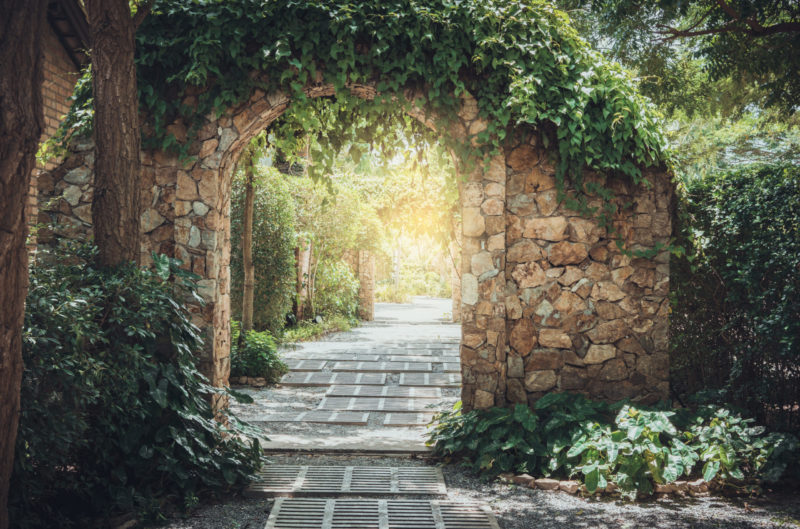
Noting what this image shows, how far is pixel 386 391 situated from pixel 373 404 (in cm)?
57

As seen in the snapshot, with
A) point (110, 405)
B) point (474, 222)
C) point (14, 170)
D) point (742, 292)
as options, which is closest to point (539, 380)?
point (474, 222)

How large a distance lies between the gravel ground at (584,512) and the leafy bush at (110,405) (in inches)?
10.0

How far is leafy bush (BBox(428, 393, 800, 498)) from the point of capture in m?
3.82

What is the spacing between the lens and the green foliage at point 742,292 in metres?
4.38

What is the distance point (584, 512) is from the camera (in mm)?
3584

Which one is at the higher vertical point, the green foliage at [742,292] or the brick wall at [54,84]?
the brick wall at [54,84]

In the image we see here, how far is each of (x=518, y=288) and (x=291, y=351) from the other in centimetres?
581

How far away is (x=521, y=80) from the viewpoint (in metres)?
4.53

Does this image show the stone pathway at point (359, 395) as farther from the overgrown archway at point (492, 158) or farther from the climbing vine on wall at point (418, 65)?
the climbing vine on wall at point (418, 65)

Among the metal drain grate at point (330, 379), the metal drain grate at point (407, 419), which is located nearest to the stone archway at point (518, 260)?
the metal drain grate at point (407, 419)

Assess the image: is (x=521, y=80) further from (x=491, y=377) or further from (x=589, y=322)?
(x=491, y=377)

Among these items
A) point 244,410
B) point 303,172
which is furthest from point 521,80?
point 303,172

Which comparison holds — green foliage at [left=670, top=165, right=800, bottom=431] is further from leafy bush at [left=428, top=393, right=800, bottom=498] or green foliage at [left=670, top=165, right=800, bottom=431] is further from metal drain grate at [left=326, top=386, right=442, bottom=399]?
metal drain grate at [left=326, top=386, right=442, bottom=399]

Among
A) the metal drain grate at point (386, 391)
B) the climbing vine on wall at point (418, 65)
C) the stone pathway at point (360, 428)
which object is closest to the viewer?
the stone pathway at point (360, 428)
